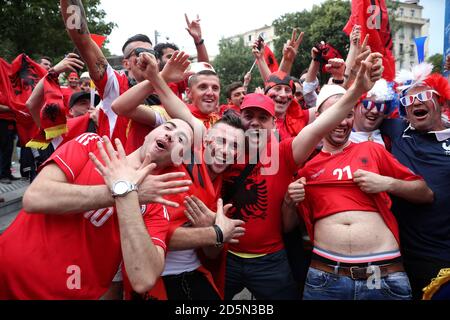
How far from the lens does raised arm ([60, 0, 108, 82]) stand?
8.13 feet

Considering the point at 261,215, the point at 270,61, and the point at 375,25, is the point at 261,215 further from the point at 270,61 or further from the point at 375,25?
the point at 270,61

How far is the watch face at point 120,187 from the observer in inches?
66.7

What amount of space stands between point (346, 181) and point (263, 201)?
2.06ft

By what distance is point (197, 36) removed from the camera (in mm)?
4203

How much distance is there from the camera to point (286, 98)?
3.61 metres

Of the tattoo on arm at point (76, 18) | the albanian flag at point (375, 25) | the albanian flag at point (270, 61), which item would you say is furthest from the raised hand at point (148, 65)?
the albanian flag at point (270, 61)

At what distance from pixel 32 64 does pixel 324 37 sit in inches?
891

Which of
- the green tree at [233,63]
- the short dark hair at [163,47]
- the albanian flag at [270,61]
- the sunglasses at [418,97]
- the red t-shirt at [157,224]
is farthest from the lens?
the green tree at [233,63]

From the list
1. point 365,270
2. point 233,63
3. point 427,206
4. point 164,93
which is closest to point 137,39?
point 164,93

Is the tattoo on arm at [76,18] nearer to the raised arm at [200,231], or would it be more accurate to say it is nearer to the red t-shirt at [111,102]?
the red t-shirt at [111,102]

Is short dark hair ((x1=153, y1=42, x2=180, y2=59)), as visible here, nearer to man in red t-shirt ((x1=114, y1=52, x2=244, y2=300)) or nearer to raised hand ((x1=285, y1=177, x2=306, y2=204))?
man in red t-shirt ((x1=114, y1=52, x2=244, y2=300))

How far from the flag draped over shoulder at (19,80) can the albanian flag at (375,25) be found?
4320mm
